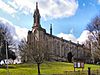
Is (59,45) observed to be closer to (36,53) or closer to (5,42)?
(5,42)

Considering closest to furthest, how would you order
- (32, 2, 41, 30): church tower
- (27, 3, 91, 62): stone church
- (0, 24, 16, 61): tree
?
(0, 24, 16, 61): tree → (27, 3, 91, 62): stone church → (32, 2, 41, 30): church tower

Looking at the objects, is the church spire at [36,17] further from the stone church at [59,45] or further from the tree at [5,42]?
the tree at [5,42]

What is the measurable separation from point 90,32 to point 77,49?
79.3m

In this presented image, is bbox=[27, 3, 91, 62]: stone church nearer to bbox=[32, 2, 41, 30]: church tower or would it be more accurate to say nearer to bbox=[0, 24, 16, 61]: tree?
bbox=[32, 2, 41, 30]: church tower

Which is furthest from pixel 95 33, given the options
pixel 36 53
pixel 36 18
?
pixel 36 18

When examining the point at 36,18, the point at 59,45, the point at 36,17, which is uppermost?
the point at 36,17

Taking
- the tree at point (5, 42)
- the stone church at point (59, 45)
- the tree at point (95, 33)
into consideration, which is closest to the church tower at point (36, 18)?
the stone church at point (59, 45)

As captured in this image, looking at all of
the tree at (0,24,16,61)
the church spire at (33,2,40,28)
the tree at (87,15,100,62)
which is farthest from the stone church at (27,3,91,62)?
the tree at (87,15,100,62)

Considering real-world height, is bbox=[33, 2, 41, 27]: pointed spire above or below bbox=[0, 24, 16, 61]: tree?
above

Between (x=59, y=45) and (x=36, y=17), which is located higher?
(x=36, y=17)

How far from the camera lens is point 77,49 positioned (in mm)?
155875

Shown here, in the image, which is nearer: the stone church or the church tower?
the stone church

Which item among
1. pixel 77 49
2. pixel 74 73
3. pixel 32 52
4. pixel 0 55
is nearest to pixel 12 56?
pixel 0 55

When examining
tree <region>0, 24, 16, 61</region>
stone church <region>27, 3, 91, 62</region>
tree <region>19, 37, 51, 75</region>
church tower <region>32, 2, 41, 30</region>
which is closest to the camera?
tree <region>19, 37, 51, 75</region>
